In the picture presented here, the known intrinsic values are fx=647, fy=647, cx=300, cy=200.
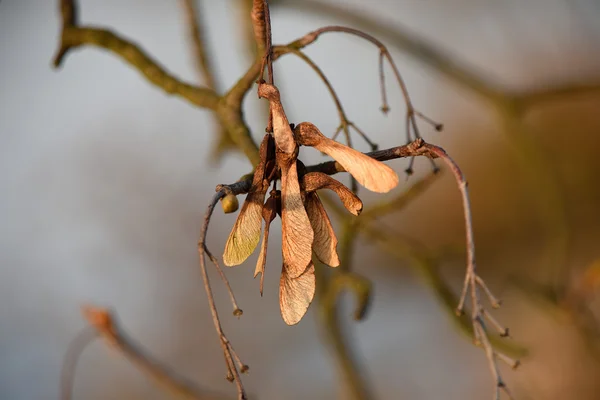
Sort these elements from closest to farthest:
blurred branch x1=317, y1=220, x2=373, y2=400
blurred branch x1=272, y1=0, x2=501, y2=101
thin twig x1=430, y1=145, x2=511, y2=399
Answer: thin twig x1=430, y1=145, x2=511, y2=399, blurred branch x1=317, y1=220, x2=373, y2=400, blurred branch x1=272, y1=0, x2=501, y2=101

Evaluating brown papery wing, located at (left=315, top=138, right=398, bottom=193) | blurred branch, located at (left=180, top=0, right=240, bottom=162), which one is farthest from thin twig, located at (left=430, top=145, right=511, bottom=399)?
blurred branch, located at (left=180, top=0, right=240, bottom=162)

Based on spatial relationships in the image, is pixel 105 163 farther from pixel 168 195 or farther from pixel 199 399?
pixel 199 399

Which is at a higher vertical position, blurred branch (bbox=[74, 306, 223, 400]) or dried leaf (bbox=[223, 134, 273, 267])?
dried leaf (bbox=[223, 134, 273, 267])

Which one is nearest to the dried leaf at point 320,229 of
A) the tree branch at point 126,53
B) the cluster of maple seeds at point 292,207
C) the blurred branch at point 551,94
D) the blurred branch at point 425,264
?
the cluster of maple seeds at point 292,207

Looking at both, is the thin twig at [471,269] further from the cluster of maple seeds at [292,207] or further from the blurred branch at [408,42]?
the blurred branch at [408,42]

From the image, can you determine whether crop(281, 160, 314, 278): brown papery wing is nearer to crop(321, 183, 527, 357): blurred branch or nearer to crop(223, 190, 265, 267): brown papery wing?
crop(223, 190, 265, 267): brown papery wing

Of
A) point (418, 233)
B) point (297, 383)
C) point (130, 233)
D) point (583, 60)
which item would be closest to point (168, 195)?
point (130, 233)
